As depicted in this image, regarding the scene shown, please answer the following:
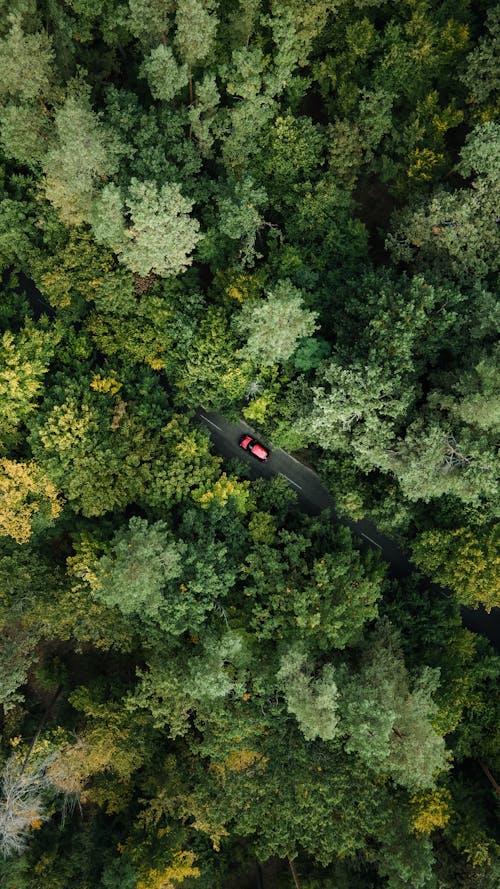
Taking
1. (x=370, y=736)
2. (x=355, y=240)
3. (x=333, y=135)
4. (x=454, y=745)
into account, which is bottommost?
(x=454, y=745)

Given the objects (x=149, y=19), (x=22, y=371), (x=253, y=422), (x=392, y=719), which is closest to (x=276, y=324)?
(x=253, y=422)

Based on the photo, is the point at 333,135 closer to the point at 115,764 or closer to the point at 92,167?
the point at 92,167

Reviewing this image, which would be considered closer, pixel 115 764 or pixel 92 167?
pixel 92 167

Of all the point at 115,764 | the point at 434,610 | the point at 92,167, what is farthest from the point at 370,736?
the point at 92,167

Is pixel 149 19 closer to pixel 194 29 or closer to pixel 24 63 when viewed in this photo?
pixel 194 29

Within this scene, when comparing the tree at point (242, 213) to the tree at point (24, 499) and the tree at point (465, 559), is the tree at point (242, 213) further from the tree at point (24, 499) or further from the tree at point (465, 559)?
the tree at point (465, 559)

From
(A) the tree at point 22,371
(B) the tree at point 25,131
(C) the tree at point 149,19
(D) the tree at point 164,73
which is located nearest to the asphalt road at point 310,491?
(A) the tree at point 22,371
